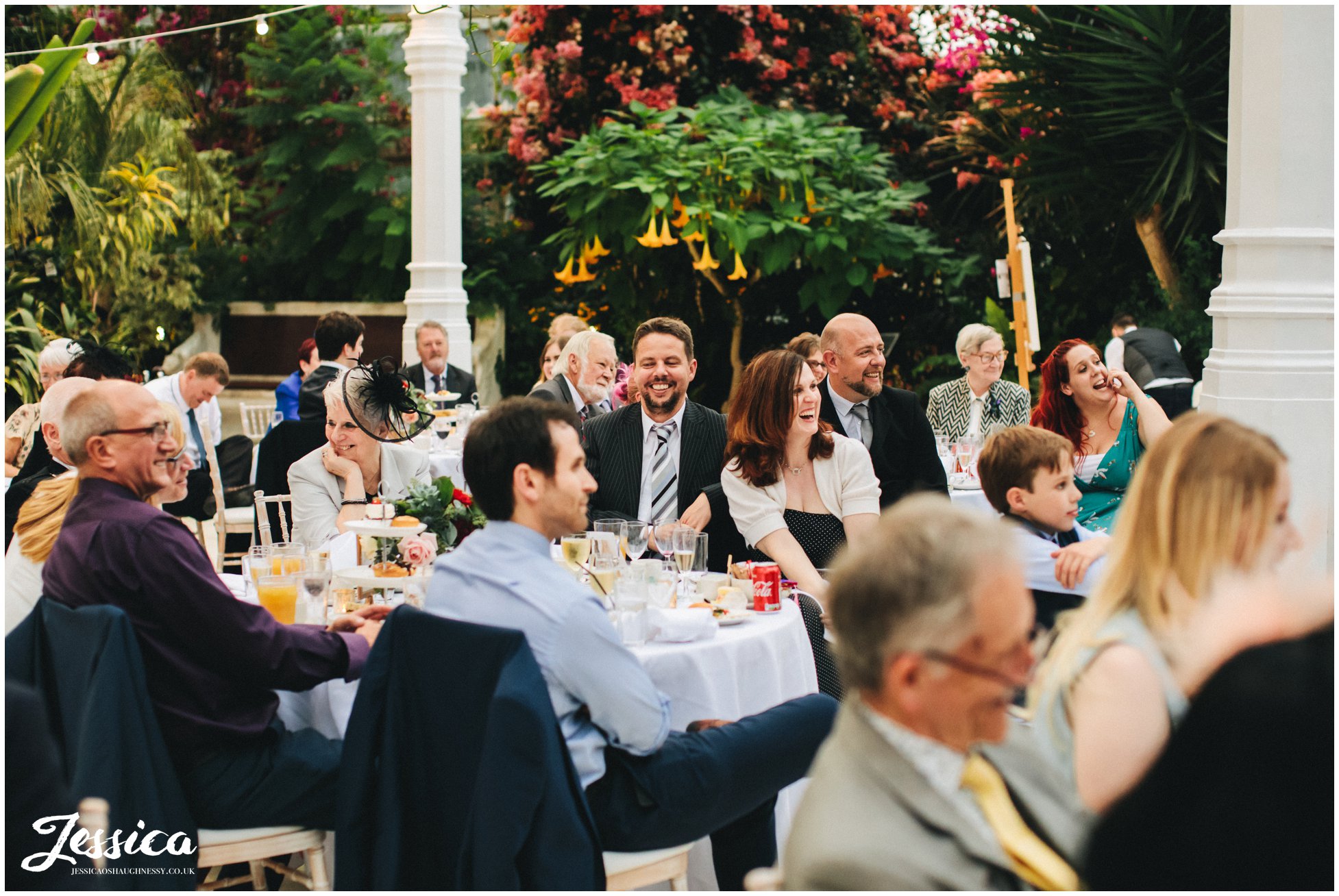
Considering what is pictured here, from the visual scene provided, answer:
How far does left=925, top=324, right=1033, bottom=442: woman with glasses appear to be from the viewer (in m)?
6.23

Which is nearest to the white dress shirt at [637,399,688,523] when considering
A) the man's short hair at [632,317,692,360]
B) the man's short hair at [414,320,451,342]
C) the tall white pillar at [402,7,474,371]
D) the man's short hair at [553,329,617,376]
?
the man's short hair at [632,317,692,360]

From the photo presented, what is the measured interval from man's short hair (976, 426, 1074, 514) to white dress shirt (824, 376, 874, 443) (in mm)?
1359

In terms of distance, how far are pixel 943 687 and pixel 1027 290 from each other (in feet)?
21.1

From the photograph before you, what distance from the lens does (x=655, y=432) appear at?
14.6 ft

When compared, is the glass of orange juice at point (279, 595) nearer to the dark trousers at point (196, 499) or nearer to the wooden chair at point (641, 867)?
the wooden chair at point (641, 867)

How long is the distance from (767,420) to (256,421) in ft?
22.9

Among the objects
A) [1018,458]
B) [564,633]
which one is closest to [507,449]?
[564,633]

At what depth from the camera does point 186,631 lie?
252cm

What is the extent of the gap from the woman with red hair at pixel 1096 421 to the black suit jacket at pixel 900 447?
0.44m

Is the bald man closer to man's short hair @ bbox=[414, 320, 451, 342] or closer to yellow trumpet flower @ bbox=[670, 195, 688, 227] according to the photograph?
man's short hair @ bbox=[414, 320, 451, 342]

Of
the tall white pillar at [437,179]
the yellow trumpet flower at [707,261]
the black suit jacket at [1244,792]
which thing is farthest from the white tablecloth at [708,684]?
the yellow trumpet flower at [707,261]

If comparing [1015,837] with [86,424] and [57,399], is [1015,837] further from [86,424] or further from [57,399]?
[57,399]

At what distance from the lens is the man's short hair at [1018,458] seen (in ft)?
10.6

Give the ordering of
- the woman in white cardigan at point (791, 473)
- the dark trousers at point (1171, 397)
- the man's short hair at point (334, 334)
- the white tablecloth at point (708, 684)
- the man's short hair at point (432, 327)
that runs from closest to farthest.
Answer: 1. the white tablecloth at point (708, 684)
2. the woman in white cardigan at point (791, 473)
3. the man's short hair at point (334, 334)
4. the man's short hair at point (432, 327)
5. the dark trousers at point (1171, 397)
